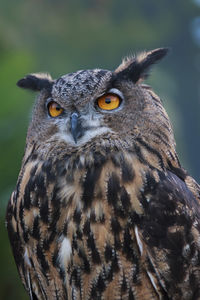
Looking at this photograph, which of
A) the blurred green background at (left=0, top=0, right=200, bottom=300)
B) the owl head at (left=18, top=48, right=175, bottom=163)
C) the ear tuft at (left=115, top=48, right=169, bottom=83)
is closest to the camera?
the owl head at (left=18, top=48, right=175, bottom=163)

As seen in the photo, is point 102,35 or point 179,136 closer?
point 179,136

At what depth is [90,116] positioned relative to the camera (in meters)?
1.73

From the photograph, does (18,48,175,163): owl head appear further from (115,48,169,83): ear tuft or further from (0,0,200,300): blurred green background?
(0,0,200,300): blurred green background

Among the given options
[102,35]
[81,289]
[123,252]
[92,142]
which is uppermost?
[102,35]

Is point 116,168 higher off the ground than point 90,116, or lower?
lower

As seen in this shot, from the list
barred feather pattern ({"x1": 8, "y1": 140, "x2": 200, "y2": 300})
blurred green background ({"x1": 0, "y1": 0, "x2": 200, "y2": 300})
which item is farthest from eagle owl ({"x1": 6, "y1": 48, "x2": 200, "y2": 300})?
blurred green background ({"x1": 0, "y1": 0, "x2": 200, "y2": 300})

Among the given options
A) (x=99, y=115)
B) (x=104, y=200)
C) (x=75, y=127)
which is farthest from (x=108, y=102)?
(x=104, y=200)

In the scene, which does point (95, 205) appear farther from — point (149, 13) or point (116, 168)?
point (149, 13)

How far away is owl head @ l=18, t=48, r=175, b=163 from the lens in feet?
5.67

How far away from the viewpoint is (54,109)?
1805 millimetres

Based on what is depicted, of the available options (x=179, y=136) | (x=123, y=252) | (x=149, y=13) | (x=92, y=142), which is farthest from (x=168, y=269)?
(x=149, y=13)

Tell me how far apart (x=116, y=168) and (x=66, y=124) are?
239 mm

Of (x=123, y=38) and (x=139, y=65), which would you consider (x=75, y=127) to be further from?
(x=123, y=38)

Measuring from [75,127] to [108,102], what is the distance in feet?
0.56
